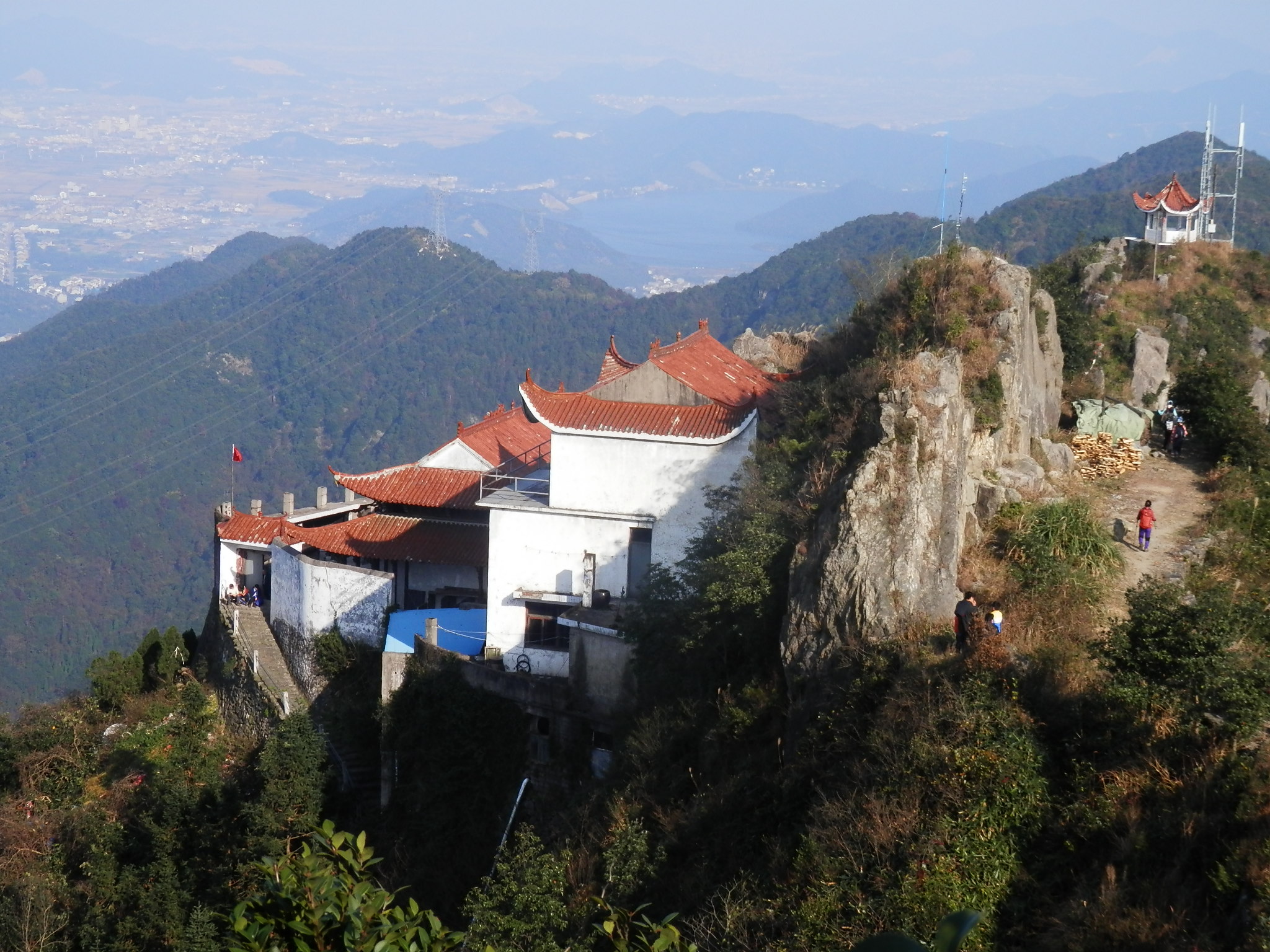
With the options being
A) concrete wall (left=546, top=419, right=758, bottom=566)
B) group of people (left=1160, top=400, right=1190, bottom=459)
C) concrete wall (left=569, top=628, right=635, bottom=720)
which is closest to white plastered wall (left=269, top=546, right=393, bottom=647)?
→ concrete wall (left=546, top=419, right=758, bottom=566)

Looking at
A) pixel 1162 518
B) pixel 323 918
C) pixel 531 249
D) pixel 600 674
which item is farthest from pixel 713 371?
pixel 531 249

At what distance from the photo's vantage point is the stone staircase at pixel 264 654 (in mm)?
21172

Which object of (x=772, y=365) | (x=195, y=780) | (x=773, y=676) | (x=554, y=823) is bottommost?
(x=195, y=780)

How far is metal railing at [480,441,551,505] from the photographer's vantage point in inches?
755

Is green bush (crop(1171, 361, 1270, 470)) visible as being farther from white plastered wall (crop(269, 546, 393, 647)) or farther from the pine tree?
the pine tree

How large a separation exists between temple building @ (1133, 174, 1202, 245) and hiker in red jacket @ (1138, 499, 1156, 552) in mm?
20198

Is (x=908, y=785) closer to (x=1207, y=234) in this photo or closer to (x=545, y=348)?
(x=1207, y=234)

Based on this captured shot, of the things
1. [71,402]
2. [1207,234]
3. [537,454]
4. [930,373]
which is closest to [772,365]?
[537,454]

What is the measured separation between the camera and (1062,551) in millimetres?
13617

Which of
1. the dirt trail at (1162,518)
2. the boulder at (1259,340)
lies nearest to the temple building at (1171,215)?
the boulder at (1259,340)

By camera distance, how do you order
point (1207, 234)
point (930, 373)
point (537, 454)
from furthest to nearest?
point (1207, 234) < point (537, 454) < point (930, 373)

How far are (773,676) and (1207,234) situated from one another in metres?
26.2

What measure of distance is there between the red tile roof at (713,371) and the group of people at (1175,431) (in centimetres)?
537

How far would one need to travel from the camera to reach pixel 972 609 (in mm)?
11773
